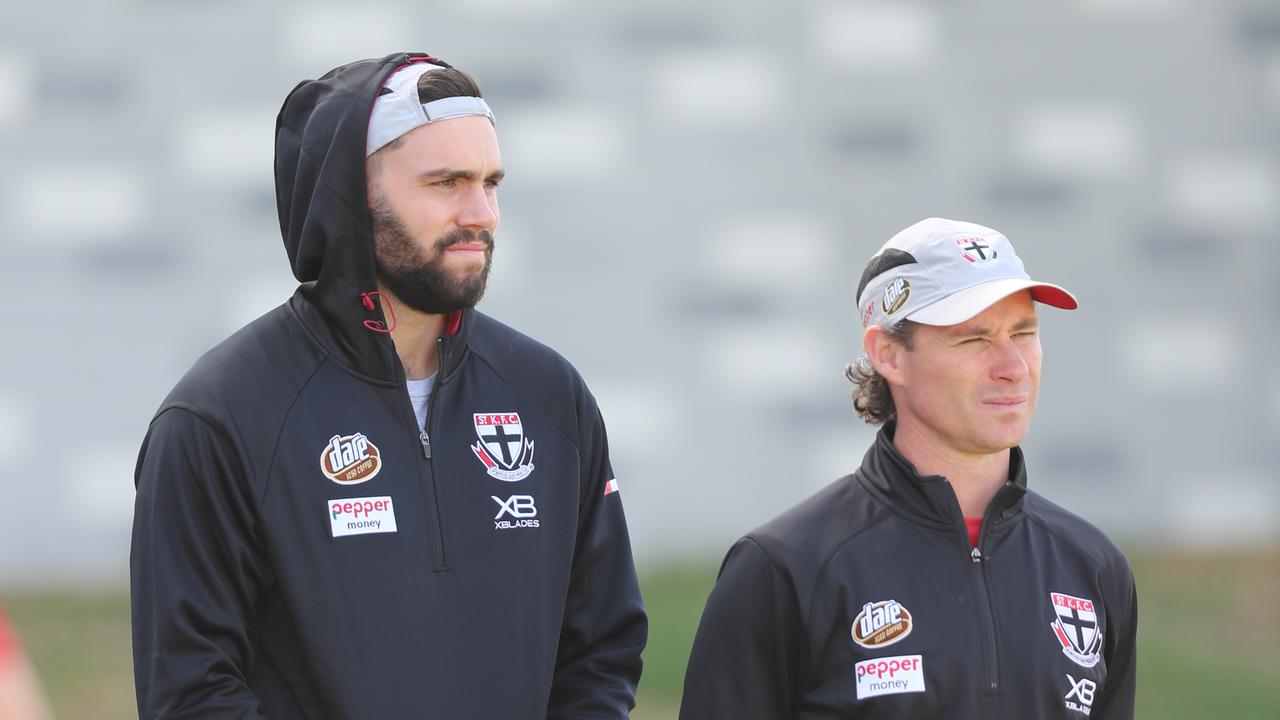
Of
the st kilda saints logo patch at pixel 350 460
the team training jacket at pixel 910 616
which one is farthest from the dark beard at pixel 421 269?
the team training jacket at pixel 910 616

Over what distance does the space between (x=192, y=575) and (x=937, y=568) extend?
1.27m

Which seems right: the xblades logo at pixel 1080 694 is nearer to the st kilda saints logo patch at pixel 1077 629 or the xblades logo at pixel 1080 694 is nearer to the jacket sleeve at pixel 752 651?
the st kilda saints logo patch at pixel 1077 629

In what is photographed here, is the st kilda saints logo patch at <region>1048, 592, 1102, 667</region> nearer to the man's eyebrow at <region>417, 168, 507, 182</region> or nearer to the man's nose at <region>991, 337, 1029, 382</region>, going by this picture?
the man's nose at <region>991, 337, 1029, 382</region>

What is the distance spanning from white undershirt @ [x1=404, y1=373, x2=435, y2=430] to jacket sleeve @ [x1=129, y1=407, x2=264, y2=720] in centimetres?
34

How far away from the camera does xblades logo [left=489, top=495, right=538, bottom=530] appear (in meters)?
2.89

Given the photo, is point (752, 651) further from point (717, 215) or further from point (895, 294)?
point (717, 215)

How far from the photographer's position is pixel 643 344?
10695 mm

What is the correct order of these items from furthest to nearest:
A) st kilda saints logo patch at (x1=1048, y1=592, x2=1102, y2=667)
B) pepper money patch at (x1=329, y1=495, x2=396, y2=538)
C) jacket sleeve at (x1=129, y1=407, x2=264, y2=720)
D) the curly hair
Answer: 1. the curly hair
2. st kilda saints logo patch at (x1=1048, y1=592, x2=1102, y2=667)
3. pepper money patch at (x1=329, y1=495, x2=396, y2=538)
4. jacket sleeve at (x1=129, y1=407, x2=264, y2=720)

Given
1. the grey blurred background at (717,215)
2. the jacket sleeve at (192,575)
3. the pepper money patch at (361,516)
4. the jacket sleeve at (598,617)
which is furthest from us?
the grey blurred background at (717,215)

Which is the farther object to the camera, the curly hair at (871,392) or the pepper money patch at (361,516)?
the curly hair at (871,392)

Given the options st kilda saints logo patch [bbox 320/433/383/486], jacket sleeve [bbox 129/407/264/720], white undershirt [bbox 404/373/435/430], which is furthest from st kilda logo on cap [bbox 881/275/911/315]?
jacket sleeve [bbox 129/407/264/720]

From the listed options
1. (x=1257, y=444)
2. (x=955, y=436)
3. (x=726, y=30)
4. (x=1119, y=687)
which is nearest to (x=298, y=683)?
(x=955, y=436)

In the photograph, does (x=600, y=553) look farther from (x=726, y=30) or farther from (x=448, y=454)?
(x=726, y=30)

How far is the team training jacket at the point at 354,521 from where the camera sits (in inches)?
106
